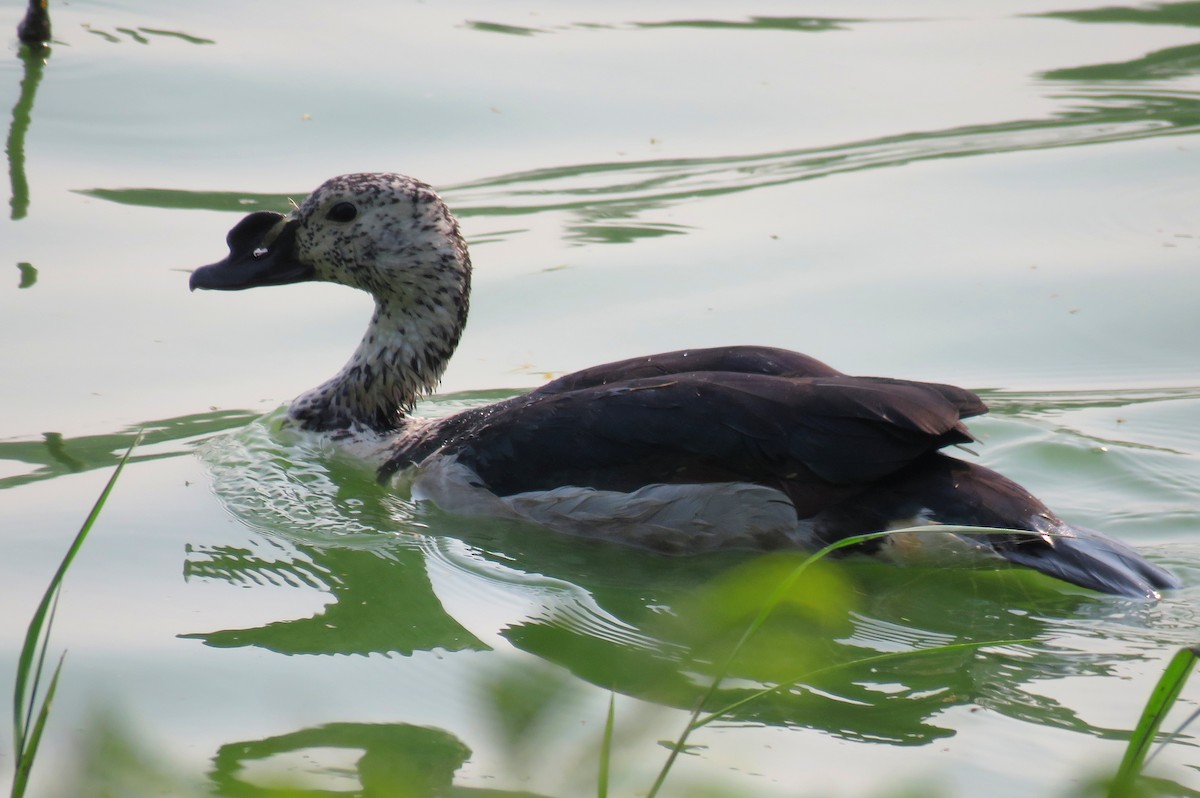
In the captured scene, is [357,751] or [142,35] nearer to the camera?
[357,751]

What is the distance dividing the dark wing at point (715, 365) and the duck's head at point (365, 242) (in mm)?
980

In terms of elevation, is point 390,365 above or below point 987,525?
above

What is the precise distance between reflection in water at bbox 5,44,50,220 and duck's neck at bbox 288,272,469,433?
2.85 metres

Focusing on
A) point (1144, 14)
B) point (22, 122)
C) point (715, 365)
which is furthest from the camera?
point (1144, 14)

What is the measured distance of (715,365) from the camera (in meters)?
5.88

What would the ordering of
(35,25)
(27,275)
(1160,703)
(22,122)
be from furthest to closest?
(35,25) < (22,122) < (27,275) < (1160,703)

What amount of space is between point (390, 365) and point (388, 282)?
1.17 feet

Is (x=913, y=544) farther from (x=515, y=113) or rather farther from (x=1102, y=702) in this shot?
(x=515, y=113)

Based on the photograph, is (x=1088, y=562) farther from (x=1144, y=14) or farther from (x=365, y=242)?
(x=1144, y=14)

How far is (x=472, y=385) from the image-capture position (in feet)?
24.1

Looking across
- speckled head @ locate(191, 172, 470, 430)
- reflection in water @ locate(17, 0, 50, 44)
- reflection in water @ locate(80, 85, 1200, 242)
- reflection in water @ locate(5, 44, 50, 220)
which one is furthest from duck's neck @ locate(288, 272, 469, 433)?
reflection in water @ locate(17, 0, 50, 44)

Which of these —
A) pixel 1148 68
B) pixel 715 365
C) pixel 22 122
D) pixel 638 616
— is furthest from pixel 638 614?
pixel 1148 68

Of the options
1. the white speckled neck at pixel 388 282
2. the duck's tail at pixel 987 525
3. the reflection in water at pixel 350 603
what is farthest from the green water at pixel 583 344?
the white speckled neck at pixel 388 282

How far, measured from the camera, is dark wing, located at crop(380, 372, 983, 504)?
534cm
